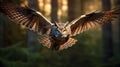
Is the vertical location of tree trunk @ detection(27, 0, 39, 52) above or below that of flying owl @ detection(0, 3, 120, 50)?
below

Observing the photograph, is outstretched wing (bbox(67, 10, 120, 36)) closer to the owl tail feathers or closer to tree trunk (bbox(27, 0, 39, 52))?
the owl tail feathers

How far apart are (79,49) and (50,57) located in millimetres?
1328

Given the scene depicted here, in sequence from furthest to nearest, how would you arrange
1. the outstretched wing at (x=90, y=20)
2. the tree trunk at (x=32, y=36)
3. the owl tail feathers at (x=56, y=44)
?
the tree trunk at (x=32, y=36) < the outstretched wing at (x=90, y=20) < the owl tail feathers at (x=56, y=44)

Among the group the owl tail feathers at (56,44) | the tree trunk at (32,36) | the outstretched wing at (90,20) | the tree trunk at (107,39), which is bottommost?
the tree trunk at (107,39)

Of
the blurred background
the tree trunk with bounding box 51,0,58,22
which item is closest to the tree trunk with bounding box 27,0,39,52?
the blurred background

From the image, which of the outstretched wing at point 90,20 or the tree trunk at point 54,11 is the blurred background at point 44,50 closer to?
the tree trunk at point 54,11

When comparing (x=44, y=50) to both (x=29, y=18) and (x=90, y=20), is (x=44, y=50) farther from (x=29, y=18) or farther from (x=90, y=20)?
(x=29, y=18)

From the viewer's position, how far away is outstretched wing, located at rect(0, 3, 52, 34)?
10155mm

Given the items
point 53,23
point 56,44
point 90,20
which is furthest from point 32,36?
point 56,44

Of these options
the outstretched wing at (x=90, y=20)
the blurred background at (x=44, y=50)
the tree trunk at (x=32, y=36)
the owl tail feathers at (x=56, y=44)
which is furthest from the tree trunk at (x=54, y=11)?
the owl tail feathers at (x=56, y=44)

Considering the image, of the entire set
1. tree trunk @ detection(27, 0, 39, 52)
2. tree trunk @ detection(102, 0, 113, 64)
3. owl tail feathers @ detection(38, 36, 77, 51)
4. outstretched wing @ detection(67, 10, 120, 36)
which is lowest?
tree trunk @ detection(102, 0, 113, 64)

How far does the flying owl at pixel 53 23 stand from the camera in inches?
373

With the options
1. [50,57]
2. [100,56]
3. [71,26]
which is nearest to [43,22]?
[71,26]

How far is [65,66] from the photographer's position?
58.6ft
